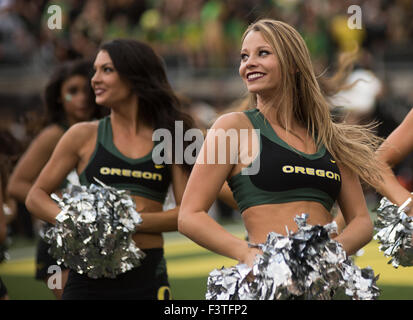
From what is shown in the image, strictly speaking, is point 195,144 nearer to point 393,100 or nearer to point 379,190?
point 379,190

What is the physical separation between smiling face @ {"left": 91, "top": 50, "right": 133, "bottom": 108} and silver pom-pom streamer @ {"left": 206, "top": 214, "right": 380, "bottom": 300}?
1.79 meters

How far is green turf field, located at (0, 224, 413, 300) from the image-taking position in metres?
7.67

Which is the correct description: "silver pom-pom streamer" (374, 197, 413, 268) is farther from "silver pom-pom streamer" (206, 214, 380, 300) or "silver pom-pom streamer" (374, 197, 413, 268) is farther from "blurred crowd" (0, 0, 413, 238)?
"blurred crowd" (0, 0, 413, 238)

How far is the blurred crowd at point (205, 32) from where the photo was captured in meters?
15.4

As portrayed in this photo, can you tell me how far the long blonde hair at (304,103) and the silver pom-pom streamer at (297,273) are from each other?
56cm

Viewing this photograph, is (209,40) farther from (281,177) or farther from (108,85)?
(281,177)

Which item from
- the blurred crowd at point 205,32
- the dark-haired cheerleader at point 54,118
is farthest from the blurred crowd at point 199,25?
the dark-haired cheerleader at point 54,118

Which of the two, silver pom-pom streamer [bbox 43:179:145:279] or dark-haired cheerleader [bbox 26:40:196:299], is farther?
dark-haired cheerleader [bbox 26:40:196:299]

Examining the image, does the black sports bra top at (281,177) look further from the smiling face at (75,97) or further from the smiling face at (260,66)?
the smiling face at (75,97)

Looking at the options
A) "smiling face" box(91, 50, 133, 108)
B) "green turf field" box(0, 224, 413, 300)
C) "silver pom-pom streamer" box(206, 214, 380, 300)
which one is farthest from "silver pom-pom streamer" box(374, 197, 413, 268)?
"green turf field" box(0, 224, 413, 300)

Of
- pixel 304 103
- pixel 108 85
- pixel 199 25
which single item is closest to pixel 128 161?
pixel 108 85

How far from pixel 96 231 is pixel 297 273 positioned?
1428mm
